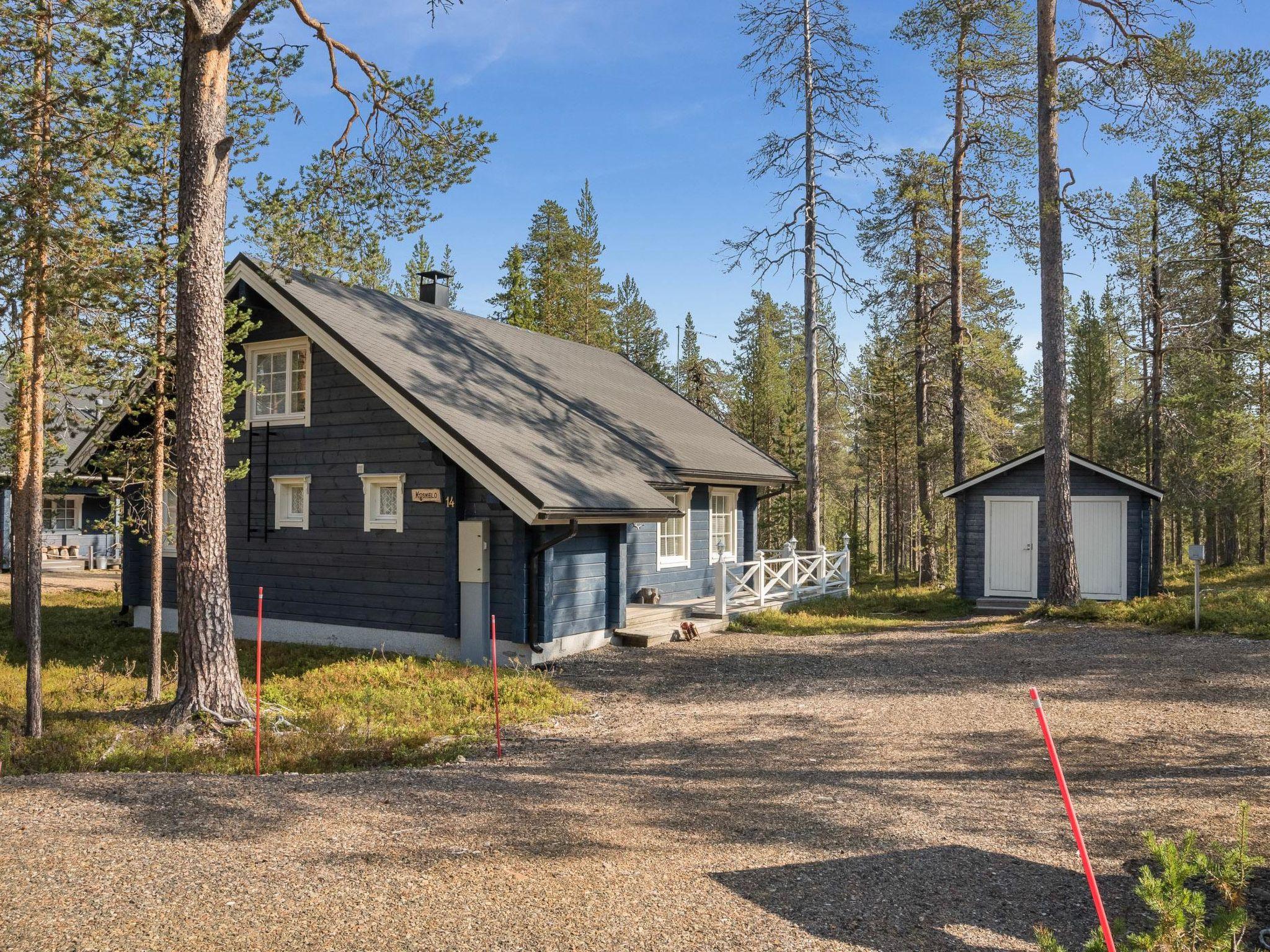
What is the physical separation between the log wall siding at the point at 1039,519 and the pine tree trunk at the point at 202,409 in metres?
16.9

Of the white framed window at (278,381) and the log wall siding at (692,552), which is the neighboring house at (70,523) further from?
the log wall siding at (692,552)

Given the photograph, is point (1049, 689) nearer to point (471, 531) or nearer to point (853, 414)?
point (471, 531)

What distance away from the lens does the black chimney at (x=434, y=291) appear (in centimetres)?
2044

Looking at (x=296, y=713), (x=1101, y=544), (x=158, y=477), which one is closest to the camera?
(x=296, y=713)

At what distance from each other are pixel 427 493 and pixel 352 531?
2071mm

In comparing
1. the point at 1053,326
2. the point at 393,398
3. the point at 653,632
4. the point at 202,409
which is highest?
the point at 1053,326

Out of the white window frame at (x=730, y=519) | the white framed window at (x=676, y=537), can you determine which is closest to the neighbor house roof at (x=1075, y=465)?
the white window frame at (x=730, y=519)

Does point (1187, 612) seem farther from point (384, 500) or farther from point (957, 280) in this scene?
point (384, 500)

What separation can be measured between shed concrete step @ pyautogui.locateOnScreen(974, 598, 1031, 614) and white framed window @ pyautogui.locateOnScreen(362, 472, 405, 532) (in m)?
13.4

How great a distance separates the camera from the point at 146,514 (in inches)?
537

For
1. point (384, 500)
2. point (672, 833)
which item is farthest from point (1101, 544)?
point (672, 833)

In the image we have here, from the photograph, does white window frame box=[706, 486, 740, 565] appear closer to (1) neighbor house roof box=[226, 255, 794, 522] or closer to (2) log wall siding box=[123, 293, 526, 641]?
(1) neighbor house roof box=[226, 255, 794, 522]

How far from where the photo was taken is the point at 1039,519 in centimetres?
2048

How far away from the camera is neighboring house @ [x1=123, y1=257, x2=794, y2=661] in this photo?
1309cm
